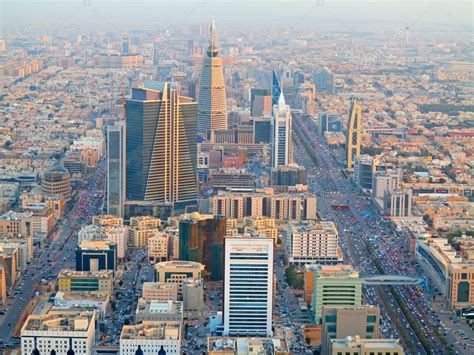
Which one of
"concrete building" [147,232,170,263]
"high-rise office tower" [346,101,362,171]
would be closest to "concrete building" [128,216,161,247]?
"concrete building" [147,232,170,263]

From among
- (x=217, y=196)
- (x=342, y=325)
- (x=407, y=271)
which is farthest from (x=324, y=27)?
(x=342, y=325)

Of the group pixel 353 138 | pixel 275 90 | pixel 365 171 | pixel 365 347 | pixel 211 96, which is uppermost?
pixel 275 90

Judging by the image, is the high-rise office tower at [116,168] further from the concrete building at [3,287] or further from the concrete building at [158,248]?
the concrete building at [3,287]

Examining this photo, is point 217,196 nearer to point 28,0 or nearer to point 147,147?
point 147,147

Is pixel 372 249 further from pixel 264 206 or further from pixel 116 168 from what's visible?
pixel 116 168

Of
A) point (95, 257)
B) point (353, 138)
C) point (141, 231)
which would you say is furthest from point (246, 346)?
point (353, 138)

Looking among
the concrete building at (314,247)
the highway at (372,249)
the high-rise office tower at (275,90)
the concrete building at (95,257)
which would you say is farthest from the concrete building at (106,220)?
the high-rise office tower at (275,90)
